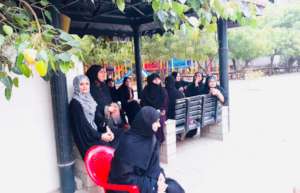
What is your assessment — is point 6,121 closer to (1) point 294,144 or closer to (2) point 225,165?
(2) point 225,165

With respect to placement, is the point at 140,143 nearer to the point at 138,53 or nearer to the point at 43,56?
the point at 43,56

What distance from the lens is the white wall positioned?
10.4 feet

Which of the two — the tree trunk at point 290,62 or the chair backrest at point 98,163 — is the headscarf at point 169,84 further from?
the tree trunk at point 290,62

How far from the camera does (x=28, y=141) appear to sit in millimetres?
3352

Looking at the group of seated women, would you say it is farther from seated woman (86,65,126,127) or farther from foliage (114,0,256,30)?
foliage (114,0,256,30)

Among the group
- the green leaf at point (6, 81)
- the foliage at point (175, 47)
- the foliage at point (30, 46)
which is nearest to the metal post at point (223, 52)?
the foliage at point (30, 46)

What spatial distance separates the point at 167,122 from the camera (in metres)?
4.85

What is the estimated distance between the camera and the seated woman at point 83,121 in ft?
11.2

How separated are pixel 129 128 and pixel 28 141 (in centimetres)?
112

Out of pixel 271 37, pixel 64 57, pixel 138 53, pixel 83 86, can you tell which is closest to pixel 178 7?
pixel 64 57

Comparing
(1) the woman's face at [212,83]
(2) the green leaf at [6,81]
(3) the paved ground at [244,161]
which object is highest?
(2) the green leaf at [6,81]

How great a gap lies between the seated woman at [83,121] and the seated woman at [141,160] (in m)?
0.88

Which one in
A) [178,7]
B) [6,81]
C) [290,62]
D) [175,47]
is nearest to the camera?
[6,81]

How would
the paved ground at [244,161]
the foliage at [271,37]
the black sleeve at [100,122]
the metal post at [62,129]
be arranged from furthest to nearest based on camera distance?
the foliage at [271,37] → the paved ground at [244,161] → the black sleeve at [100,122] → the metal post at [62,129]
